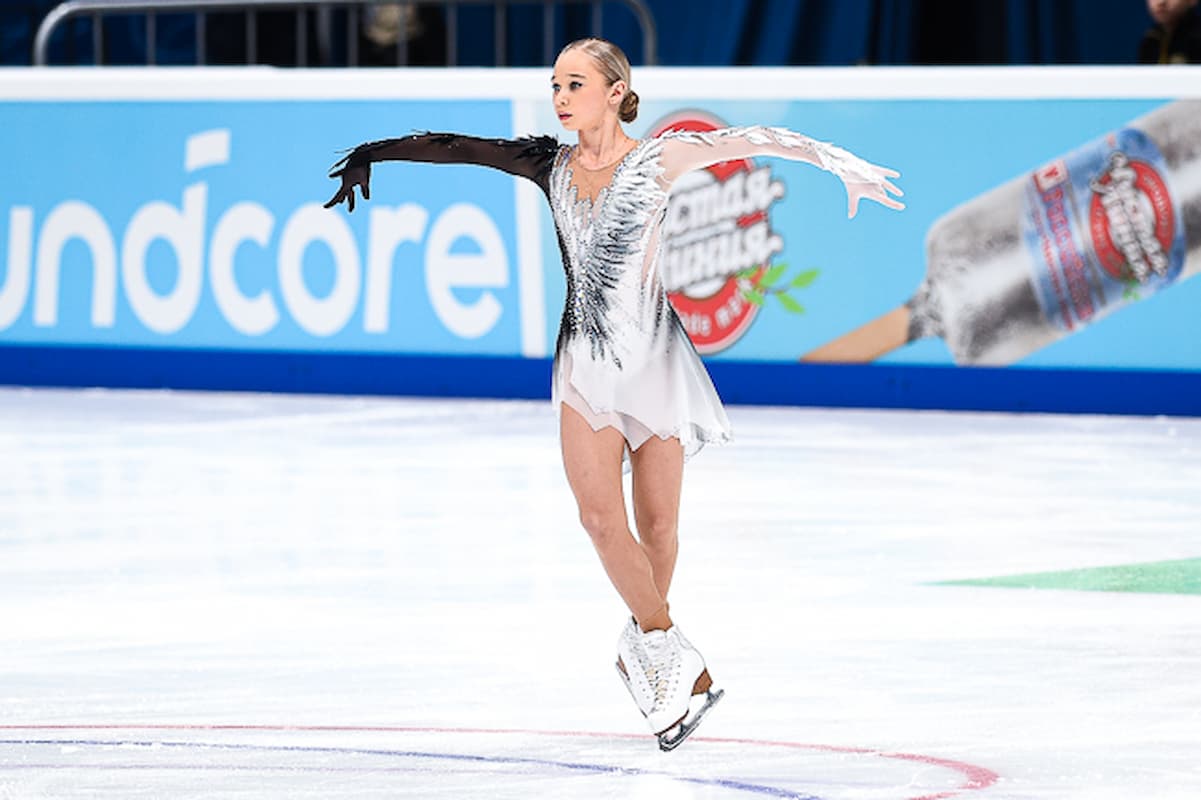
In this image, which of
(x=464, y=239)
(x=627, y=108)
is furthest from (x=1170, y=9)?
(x=627, y=108)

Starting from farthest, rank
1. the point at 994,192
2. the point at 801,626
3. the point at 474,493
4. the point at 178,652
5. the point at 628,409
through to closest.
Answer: the point at 994,192 → the point at 474,493 → the point at 801,626 → the point at 178,652 → the point at 628,409

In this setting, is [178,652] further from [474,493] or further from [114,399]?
[114,399]

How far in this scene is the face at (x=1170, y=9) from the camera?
10.4 meters

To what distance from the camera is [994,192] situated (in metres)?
9.94

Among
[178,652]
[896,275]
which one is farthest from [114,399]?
[178,652]

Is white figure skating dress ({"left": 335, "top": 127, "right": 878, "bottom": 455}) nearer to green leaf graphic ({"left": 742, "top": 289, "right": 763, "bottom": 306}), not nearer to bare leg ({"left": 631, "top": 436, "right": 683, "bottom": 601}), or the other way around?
bare leg ({"left": 631, "top": 436, "right": 683, "bottom": 601})

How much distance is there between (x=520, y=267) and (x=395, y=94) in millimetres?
923

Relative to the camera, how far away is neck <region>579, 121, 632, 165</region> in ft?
14.2

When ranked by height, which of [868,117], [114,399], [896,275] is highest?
[868,117]

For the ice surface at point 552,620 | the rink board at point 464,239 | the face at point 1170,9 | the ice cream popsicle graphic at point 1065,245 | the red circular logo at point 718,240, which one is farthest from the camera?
the face at point 1170,9

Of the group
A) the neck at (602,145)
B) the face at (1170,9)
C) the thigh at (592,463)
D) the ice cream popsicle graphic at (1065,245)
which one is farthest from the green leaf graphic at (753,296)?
the thigh at (592,463)

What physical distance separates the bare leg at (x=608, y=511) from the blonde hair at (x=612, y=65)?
21.2 inches

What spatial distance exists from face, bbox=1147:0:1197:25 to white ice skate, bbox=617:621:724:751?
680 centimetres

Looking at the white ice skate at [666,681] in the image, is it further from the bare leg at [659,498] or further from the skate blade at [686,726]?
the bare leg at [659,498]
